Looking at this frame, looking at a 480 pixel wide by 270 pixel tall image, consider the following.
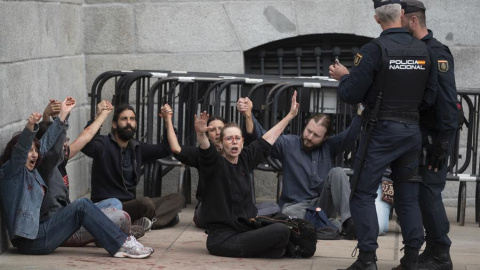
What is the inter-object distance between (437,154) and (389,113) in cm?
53

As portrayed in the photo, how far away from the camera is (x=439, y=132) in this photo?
7570 mm

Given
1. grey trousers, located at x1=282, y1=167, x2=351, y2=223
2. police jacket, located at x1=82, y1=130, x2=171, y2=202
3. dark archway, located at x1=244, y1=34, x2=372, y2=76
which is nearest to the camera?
grey trousers, located at x1=282, y1=167, x2=351, y2=223

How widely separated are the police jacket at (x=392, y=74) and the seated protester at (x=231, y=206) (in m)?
1.22

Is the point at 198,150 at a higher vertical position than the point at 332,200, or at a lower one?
higher

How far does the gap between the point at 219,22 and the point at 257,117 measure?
4.89ft

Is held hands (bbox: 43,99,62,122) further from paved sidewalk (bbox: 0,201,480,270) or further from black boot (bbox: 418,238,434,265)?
black boot (bbox: 418,238,434,265)

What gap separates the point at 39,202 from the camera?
780 centimetres

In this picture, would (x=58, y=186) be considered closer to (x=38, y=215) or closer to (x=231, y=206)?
(x=38, y=215)

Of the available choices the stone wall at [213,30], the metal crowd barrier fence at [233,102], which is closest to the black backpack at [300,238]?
the metal crowd barrier fence at [233,102]

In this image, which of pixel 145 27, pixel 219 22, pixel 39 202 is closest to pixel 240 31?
pixel 219 22

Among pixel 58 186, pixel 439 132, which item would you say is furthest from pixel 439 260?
pixel 58 186

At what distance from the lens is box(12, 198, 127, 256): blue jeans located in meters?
7.84

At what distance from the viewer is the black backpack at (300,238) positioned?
26.5ft

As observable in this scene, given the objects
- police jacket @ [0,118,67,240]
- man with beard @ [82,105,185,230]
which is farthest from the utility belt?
man with beard @ [82,105,185,230]
